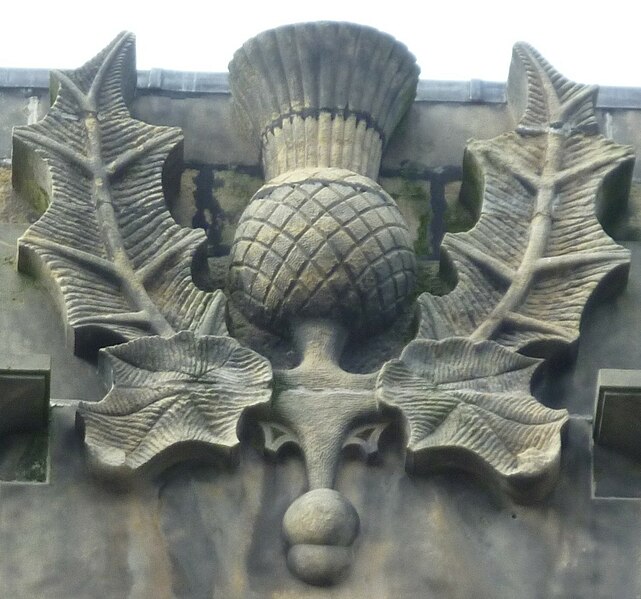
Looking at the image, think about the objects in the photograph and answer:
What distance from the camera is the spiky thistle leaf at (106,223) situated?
7.69 m

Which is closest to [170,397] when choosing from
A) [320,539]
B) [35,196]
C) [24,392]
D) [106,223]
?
[24,392]

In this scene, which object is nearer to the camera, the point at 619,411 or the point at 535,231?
the point at 619,411

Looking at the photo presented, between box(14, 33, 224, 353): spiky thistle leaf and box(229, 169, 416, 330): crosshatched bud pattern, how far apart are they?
180mm

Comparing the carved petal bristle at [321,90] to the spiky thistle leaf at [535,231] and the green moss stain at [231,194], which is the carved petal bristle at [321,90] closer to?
the green moss stain at [231,194]

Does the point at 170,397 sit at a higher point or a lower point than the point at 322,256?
lower

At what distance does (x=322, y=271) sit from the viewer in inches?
303

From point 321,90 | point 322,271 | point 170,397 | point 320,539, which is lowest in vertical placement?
point 320,539

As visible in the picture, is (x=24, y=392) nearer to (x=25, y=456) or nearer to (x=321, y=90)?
(x=25, y=456)

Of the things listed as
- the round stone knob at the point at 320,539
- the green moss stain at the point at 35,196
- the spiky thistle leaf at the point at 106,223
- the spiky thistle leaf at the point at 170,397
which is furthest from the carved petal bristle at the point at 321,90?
the round stone knob at the point at 320,539

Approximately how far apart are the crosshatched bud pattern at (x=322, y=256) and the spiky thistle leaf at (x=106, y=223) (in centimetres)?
18

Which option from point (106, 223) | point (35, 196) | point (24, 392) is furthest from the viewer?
point (35, 196)

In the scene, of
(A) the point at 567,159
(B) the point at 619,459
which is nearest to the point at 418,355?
(B) the point at 619,459

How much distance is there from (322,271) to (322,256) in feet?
0.17

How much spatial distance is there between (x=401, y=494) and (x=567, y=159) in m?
1.72
